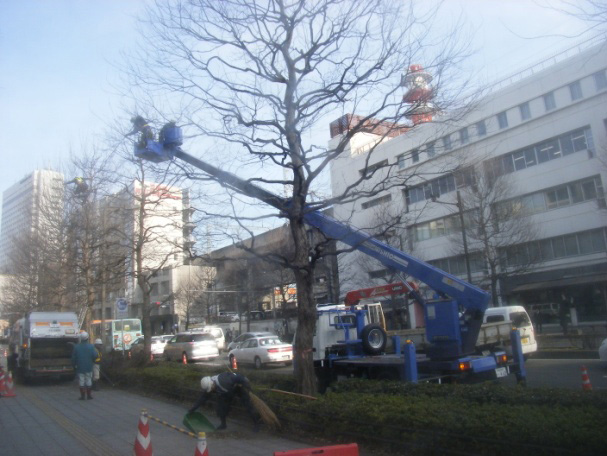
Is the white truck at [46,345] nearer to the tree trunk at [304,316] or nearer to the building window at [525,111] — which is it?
the tree trunk at [304,316]

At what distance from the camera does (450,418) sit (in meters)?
6.73

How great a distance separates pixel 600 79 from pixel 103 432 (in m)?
32.5

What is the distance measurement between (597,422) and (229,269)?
44059mm

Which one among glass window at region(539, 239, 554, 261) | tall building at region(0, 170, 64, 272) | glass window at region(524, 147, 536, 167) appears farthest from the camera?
glass window at region(524, 147, 536, 167)

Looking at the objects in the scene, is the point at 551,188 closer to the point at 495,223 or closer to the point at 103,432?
the point at 495,223

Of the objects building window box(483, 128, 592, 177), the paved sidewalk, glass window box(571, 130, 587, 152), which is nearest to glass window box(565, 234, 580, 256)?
building window box(483, 128, 592, 177)

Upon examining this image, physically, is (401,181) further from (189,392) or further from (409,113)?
(189,392)

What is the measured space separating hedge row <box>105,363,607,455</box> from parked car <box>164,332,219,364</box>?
19167mm

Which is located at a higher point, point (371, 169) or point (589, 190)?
point (589, 190)

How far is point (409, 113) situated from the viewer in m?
9.84

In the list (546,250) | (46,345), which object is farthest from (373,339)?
(546,250)

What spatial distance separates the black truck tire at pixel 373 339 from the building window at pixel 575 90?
86.3 feet

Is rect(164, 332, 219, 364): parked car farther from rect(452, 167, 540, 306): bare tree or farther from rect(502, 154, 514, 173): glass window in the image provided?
rect(502, 154, 514, 173): glass window

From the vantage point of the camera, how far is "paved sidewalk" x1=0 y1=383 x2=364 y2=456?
27.0 feet
